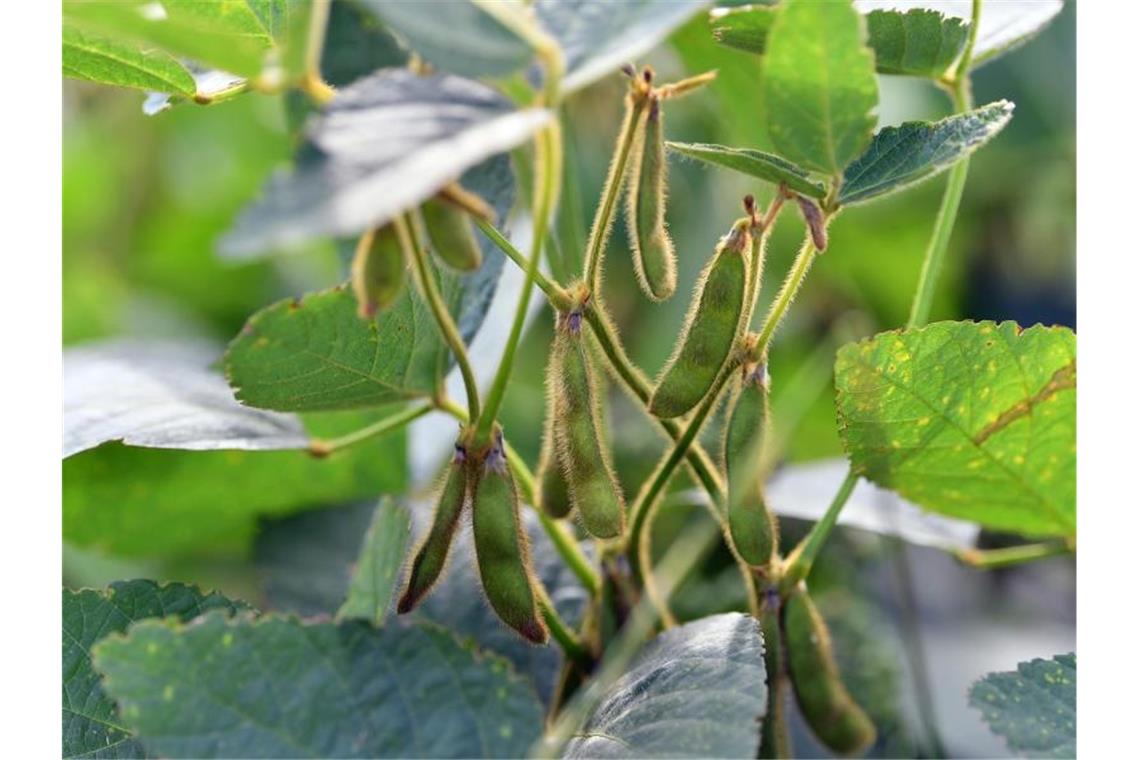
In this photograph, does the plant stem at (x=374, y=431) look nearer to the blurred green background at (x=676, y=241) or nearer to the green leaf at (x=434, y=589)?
the green leaf at (x=434, y=589)

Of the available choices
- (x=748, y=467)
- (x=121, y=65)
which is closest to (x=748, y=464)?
(x=748, y=467)

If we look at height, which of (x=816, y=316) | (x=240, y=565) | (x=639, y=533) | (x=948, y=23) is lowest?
(x=240, y=565)

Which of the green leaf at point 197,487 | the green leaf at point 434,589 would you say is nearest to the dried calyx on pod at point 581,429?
the green leaf at point 434,589

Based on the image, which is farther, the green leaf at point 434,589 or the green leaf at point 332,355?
the green leaf at point 434,589

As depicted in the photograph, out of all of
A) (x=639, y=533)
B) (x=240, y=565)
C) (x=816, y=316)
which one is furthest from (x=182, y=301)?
(x=639, y=533)

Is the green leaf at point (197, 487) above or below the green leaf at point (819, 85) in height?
below
